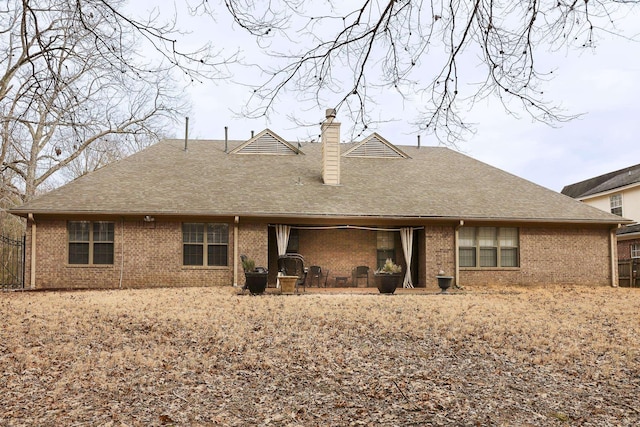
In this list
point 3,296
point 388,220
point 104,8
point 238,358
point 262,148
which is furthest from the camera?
point 262,148

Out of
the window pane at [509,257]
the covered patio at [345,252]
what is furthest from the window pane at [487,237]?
the covered patio at [345,252]

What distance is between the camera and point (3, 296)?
14891 millimetres

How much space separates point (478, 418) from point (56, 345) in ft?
22.2

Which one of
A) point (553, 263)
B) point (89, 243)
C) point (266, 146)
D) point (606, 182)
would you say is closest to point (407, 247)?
point (553, 263)

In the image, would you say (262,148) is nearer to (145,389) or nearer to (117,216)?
(117,216)

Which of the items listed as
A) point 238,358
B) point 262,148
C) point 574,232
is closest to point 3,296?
point 238,358

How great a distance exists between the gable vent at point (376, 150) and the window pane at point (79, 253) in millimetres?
11174

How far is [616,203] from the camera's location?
28328 millimetres

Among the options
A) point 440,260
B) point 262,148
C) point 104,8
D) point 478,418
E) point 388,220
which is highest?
point 262,148

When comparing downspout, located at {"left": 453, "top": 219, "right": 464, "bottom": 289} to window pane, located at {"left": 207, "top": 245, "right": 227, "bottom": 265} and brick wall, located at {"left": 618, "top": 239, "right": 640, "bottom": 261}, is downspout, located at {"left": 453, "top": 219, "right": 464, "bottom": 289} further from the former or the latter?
brick wall, located at {"left": 618, "top": 239, "right": 640, "bottom": 261}

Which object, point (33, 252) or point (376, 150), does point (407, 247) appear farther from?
point (33, 252)

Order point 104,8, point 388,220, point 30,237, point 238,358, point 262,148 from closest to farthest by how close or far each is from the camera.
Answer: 1. point 104,8
2. point 238,358
3. point 30,237
4. point 388,220
5. point 262,148

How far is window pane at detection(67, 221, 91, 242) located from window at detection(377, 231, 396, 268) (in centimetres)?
986

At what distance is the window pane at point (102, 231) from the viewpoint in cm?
1798
